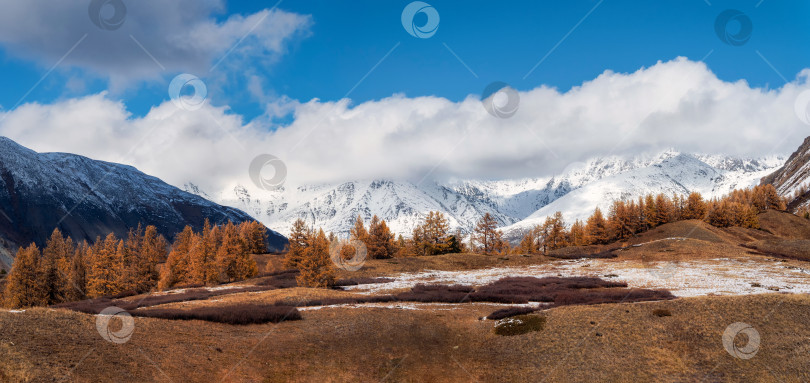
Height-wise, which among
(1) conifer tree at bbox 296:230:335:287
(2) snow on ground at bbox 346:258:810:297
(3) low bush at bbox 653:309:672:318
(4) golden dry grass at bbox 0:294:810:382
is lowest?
(4) golden dry grass at bbox 0:294:810:382

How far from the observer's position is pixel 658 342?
2017cm

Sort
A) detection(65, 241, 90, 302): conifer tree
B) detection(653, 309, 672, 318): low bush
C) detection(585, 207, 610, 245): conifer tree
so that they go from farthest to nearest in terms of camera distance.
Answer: detection(585, 207, 610, 245): conifer tree → detection(65, 241, 90, 302): conifer tree → detection(653, 309, 672, 318): low bush

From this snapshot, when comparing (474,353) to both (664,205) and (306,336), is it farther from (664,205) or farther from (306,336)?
(664,205)

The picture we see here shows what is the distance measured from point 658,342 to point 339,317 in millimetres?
18785

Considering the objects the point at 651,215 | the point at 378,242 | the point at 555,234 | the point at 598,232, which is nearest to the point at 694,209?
the point at 651,215

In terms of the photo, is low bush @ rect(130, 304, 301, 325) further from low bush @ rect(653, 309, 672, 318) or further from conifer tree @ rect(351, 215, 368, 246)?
conifer tree @ rect(351, 215, 368, 246)

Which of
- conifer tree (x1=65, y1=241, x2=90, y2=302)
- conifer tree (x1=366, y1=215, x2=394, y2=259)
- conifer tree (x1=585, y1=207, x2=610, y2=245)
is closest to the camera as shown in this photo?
conifer tree (x1=65, y1=241, x2=90, y2=302)

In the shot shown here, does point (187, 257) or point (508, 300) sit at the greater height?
point (187, 257)

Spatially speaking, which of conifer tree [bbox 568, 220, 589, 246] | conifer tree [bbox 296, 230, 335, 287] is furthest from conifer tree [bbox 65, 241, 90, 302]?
conifer tree [bbox 568, 220, 589, 246]

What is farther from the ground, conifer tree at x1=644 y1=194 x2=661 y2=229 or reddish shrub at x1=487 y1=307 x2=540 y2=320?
conifer tree at x1=644 y1=194 x2=661 y2=229

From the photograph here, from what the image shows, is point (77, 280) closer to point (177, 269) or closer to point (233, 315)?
point (177, 269)

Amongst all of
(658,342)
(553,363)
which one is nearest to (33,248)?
(553,363)

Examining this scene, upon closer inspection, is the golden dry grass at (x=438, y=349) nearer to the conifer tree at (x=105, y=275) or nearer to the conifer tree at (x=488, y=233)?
the conifer tree at (x=105, y=275)

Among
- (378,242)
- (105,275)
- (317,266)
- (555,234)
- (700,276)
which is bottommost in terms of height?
(700,276)
